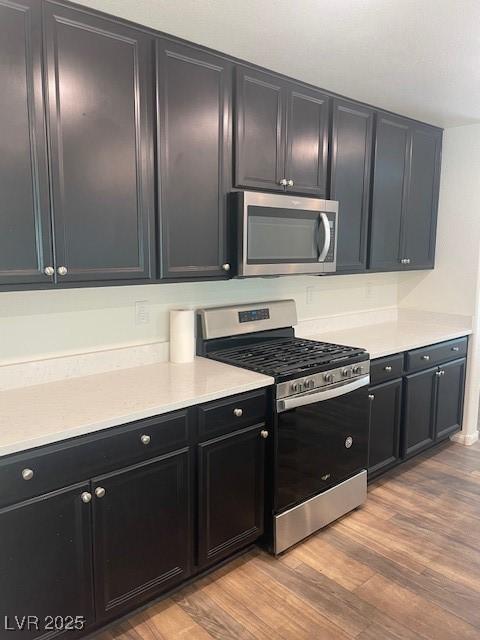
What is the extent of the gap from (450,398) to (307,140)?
2236 mm

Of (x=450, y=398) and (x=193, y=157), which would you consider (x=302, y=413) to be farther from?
(x=450, y=398)

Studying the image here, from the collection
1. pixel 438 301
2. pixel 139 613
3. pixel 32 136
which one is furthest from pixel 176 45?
pixel 438 301

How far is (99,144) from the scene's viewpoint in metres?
1.91

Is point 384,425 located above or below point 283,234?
below

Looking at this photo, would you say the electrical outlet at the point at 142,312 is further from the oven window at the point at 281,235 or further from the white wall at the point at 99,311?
the oven window at the point at 281,235

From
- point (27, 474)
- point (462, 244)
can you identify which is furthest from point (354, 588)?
point (462, 244)

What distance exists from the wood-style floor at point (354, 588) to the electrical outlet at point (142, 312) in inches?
50.3

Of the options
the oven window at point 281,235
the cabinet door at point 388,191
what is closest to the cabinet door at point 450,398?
the cabinet door at point 388,191

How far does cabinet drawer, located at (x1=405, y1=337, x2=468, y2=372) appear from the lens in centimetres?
318

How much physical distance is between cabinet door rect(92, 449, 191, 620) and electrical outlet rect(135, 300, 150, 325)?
0.78 meters

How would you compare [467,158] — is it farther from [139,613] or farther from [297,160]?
[139,613]

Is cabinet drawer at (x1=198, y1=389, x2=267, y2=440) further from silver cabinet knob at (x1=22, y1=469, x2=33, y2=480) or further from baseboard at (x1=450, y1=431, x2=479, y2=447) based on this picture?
baseboard at (x1=450, y1=431, x2=479, y2=447)

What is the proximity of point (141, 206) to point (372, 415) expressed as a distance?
1.87 meters

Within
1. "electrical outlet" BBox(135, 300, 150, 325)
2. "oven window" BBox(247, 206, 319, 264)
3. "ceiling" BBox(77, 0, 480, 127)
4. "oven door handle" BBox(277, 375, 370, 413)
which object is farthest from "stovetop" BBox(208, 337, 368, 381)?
"ceiling" BBox(77, 0, 480, 127)
